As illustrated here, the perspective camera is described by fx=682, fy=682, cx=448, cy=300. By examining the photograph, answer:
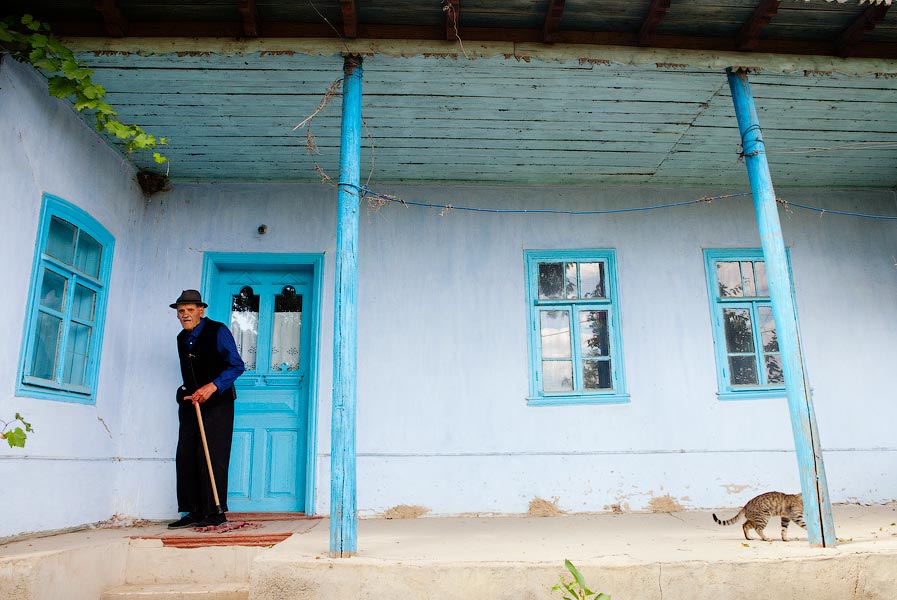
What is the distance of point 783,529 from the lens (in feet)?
14.2

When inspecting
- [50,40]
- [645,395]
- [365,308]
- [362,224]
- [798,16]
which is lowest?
[645,395]

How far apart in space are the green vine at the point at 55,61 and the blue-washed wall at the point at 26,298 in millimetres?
175

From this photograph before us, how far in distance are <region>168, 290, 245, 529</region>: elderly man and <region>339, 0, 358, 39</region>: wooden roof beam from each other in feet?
7.55

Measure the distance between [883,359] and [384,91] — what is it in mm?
5323

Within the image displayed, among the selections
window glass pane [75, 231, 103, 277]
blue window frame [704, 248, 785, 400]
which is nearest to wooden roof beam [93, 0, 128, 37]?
window glass pane [75, 231, 103, 277]

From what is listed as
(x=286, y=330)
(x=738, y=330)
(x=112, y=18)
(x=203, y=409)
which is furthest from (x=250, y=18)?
(x=738, y=330)

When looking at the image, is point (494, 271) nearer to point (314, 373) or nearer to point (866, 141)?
point (314, 373)

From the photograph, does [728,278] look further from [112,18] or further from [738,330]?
[112,18]

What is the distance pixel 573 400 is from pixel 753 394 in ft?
5.54

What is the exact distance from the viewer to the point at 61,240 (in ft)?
16.4

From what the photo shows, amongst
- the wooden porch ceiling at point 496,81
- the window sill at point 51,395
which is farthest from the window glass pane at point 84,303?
the wooden porch ceiling at point 496,81

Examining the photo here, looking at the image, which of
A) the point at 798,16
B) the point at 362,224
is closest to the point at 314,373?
the point at 362,224

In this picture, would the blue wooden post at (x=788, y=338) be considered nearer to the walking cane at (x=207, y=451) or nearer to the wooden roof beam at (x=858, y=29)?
the wooden roof beam at (x=858, y=29)

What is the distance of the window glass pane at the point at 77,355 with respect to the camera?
511cm
